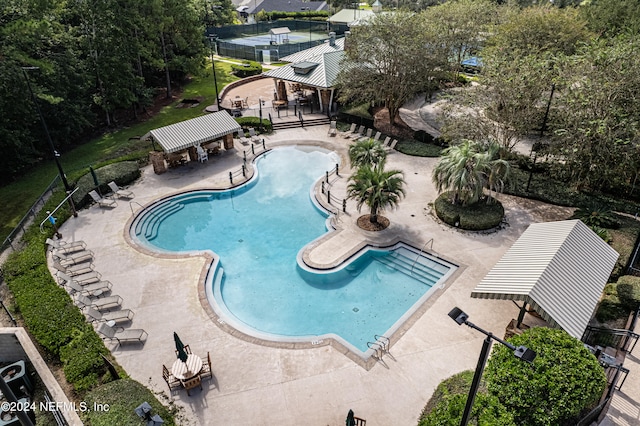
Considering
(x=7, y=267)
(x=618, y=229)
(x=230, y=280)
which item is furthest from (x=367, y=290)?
(x=7, y=267)

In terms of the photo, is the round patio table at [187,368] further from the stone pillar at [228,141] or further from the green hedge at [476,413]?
the stone pillar at [228,141]

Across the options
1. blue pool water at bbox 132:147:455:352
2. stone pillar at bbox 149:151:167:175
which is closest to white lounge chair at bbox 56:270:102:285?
blue pool water at bbox 132:147:455:352

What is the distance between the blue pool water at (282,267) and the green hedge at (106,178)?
11.9 ft

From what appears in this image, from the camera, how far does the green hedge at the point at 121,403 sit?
38.4 feet

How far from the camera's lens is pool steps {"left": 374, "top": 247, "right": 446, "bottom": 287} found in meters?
19.1

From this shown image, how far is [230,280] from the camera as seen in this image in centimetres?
1925

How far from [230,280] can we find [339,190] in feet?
31.9

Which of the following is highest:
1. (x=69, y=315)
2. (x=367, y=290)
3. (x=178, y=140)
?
(x=178, y=140)

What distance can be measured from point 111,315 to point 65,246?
6383 mm

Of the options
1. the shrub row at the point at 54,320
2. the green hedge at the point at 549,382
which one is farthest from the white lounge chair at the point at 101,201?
the green hedge at the point at 549,382

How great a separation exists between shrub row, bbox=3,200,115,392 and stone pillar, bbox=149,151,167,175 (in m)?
9.71

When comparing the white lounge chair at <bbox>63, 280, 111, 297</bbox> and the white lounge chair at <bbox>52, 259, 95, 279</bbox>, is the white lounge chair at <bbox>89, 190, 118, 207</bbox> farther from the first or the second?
the white lounge chair at <bbox>63, 280, 111, 297</bbox>

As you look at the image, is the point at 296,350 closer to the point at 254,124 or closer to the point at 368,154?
the point at 368,154

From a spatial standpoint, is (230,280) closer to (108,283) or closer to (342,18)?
(108,283)
